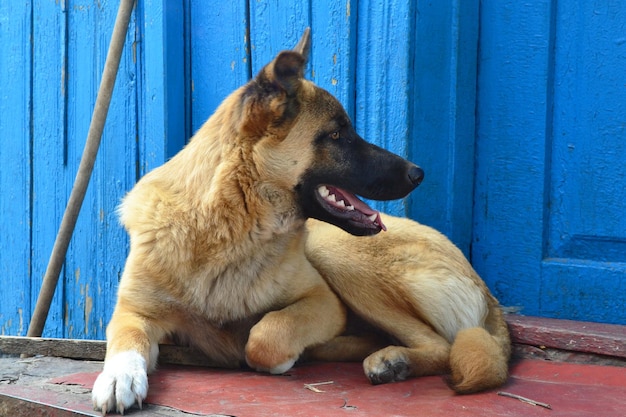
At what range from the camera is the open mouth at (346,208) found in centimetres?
301

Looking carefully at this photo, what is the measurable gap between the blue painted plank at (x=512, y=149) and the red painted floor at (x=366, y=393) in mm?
590

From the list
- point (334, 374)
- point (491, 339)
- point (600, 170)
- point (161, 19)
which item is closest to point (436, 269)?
point (491, 339)

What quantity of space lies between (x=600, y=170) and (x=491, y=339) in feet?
3.24

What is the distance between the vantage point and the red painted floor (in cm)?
241

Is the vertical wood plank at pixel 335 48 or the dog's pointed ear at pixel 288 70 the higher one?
the vertical wood plank at pixel 335 48

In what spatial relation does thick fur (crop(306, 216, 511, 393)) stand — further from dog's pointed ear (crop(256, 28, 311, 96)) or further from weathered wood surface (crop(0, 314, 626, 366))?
dog's pointed ear (crop(256, 28, 311, 96))

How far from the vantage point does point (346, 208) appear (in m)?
3.04

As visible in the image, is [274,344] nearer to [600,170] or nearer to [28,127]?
[600,170]

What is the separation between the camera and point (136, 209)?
9.94 feet

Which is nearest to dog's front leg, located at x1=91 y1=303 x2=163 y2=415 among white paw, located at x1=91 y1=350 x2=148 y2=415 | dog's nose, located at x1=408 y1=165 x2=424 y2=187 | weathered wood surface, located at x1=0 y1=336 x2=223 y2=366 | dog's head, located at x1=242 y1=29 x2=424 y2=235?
white paw, located at x1=91 y1=350 x2=148 y2=415

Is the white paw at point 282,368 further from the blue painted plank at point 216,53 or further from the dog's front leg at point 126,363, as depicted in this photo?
the blue painted plank at point 216,53

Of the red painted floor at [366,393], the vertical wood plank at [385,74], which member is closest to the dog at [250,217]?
the red painted floor at [366,393]

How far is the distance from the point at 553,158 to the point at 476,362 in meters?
1.22

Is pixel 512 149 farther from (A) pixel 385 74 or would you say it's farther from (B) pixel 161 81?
(B) pixel 161 81
